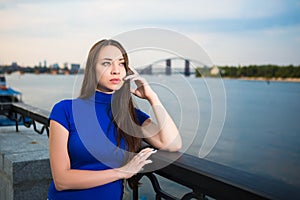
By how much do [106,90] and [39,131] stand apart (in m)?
2.15

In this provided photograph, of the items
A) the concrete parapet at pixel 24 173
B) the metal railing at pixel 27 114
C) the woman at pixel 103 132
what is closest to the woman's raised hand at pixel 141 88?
the woman at pixel 103 132

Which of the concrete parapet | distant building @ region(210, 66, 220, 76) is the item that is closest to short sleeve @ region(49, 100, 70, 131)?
distant building @ region(210, 66, 220, 76)

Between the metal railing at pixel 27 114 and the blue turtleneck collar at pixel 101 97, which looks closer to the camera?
the blue turtleneck collar at pixel 101 97

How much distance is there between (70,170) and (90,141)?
16cm

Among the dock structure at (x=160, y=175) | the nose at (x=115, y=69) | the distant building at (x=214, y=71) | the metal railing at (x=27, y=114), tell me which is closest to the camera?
the dock structure at (x=160, y=175)

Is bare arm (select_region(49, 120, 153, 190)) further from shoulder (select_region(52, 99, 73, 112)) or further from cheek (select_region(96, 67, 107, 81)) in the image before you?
cheek (select_region(96, 67, 107, 81))

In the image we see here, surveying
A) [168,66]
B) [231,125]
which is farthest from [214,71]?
[231,125]

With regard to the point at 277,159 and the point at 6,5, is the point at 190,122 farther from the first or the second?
the point at 277,159

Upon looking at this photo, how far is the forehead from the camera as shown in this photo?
62.2 inches

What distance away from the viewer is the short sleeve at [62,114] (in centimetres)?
154

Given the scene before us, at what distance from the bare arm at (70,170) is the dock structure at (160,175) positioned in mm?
118

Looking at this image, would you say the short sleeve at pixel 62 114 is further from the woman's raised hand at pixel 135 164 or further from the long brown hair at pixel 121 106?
the woman's raised hand at pixel 135 164

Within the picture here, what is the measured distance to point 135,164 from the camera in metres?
1.52

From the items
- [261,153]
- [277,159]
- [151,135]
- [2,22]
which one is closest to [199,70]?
[151,135]
